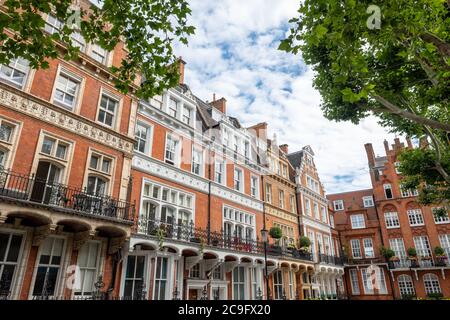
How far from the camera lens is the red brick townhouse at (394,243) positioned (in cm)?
3597

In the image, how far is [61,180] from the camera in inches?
501

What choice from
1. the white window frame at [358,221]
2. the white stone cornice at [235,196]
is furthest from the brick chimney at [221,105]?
the white window frame at [358,221]

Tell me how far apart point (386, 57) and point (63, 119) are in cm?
1407

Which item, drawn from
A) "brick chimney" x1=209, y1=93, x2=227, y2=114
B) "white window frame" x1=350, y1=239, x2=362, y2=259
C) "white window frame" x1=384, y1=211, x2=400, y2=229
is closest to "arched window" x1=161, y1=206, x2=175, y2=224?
"brick chimney" x1=209, y1=93, x2=227, y2=114

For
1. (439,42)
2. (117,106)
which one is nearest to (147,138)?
(117,106)

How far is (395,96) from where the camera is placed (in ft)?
40.4

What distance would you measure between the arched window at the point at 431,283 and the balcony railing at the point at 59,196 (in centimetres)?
3792

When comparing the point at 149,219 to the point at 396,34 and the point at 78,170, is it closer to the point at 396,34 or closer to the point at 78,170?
the point at 78,170

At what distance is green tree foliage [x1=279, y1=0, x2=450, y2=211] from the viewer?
296 inches

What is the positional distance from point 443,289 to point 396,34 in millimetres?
38297

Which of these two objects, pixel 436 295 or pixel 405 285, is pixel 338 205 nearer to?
pixel 405 285

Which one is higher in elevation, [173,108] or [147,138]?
[173,108]

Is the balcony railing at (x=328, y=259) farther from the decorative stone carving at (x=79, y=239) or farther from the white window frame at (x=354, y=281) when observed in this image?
the decorative stone carving at (x=79, y=239)

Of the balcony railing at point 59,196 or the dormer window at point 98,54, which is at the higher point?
the dormer window at point 98,54
